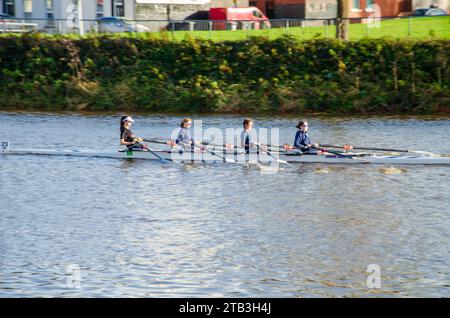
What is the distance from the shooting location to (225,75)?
42.1 m

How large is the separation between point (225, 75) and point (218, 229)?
22.3 metres

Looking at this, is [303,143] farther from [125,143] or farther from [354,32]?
[354,32]

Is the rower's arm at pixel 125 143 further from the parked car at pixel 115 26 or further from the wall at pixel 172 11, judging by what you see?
the wall at pixel 172 11

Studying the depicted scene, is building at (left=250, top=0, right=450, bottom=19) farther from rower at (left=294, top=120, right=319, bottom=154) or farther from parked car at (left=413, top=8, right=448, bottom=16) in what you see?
rower at (left=294, top=120, right=319, bottom=154)

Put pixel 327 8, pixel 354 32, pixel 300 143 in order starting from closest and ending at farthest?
pixel 300 143 < pixel 354 32 < pixel 327 8

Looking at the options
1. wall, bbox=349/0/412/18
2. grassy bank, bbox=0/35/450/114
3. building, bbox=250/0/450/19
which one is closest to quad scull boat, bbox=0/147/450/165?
grassy bank, bbox=0/35/450/114

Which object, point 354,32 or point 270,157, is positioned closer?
point 270,157

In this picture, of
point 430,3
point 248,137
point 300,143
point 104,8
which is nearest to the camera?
point 300,143

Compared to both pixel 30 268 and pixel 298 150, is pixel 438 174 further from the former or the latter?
pixel 30 268

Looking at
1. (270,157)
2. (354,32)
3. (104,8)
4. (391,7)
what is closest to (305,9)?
(391,7)

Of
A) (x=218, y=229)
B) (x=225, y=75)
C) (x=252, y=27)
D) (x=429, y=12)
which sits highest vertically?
(x=429, y=12)

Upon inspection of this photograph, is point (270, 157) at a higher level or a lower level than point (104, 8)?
lower

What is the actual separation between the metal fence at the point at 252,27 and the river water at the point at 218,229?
14.0 metres
